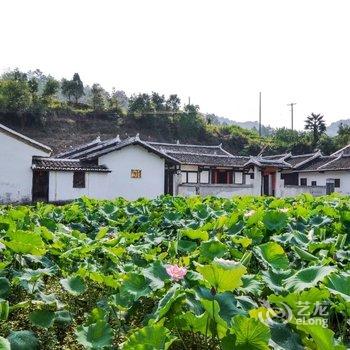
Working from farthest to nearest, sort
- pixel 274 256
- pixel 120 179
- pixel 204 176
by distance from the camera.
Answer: pixel 204 176
pixel 120 179
pixel 274 256

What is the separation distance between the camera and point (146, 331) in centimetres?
118

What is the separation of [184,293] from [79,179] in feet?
72.0

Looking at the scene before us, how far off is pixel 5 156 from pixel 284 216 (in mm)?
20428

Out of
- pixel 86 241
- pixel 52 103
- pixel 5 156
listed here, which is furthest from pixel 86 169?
pixel 52 103

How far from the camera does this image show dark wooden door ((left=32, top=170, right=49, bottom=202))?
72.3 feet

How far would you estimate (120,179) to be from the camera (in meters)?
24.5

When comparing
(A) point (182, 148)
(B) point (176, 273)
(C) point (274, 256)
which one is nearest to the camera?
(B) point (176, 273)

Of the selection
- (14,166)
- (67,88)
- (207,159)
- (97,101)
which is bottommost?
(14,166)

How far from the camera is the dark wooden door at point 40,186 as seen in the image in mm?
22047

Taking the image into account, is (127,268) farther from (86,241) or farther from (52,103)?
(52,103)

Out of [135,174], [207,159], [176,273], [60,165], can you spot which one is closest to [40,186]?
[60,165]

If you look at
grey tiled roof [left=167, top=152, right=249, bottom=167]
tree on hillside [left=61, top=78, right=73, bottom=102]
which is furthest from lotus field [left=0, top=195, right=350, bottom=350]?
tree on hillside [left=61, top=78, right=73, bottom=102]

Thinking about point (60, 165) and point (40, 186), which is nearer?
point (60, 165)

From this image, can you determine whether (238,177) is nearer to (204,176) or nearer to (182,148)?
(204,176)
